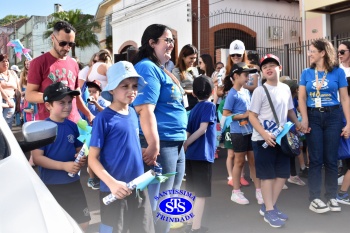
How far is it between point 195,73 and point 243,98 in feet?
2.53

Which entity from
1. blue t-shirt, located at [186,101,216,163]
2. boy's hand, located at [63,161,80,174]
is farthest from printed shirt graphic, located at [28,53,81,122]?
blue t-shirt, located at [186,101,216,163]

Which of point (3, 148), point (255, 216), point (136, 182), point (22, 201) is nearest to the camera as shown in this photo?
point (22, 201)

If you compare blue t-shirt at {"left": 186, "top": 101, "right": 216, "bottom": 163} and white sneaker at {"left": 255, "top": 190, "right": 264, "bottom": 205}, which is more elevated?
blue t-shirt at {"left": 186, "top": 101, "right": 216, "bottom": 163}

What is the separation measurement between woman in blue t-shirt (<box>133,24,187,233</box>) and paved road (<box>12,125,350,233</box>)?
1326 millimetres

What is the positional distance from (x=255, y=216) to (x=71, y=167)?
2.54 metres

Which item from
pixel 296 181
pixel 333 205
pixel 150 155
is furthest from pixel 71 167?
pixel 296 181

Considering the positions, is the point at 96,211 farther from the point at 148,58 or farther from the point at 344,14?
the point at 344,14

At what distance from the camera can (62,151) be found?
3207 mm

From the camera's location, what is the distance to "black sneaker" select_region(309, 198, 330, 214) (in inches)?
187

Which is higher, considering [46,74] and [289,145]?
[46,74]

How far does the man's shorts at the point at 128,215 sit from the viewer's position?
2.76 metres

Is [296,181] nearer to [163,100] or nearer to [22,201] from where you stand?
[163,100]

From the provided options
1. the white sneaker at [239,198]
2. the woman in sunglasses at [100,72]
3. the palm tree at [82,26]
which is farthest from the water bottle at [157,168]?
the palm tree at [82,26]

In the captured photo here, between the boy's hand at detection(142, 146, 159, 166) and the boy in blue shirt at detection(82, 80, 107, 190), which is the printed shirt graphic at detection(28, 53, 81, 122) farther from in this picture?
the boy in blue shirt at detection(82, 80, 107, 190)
